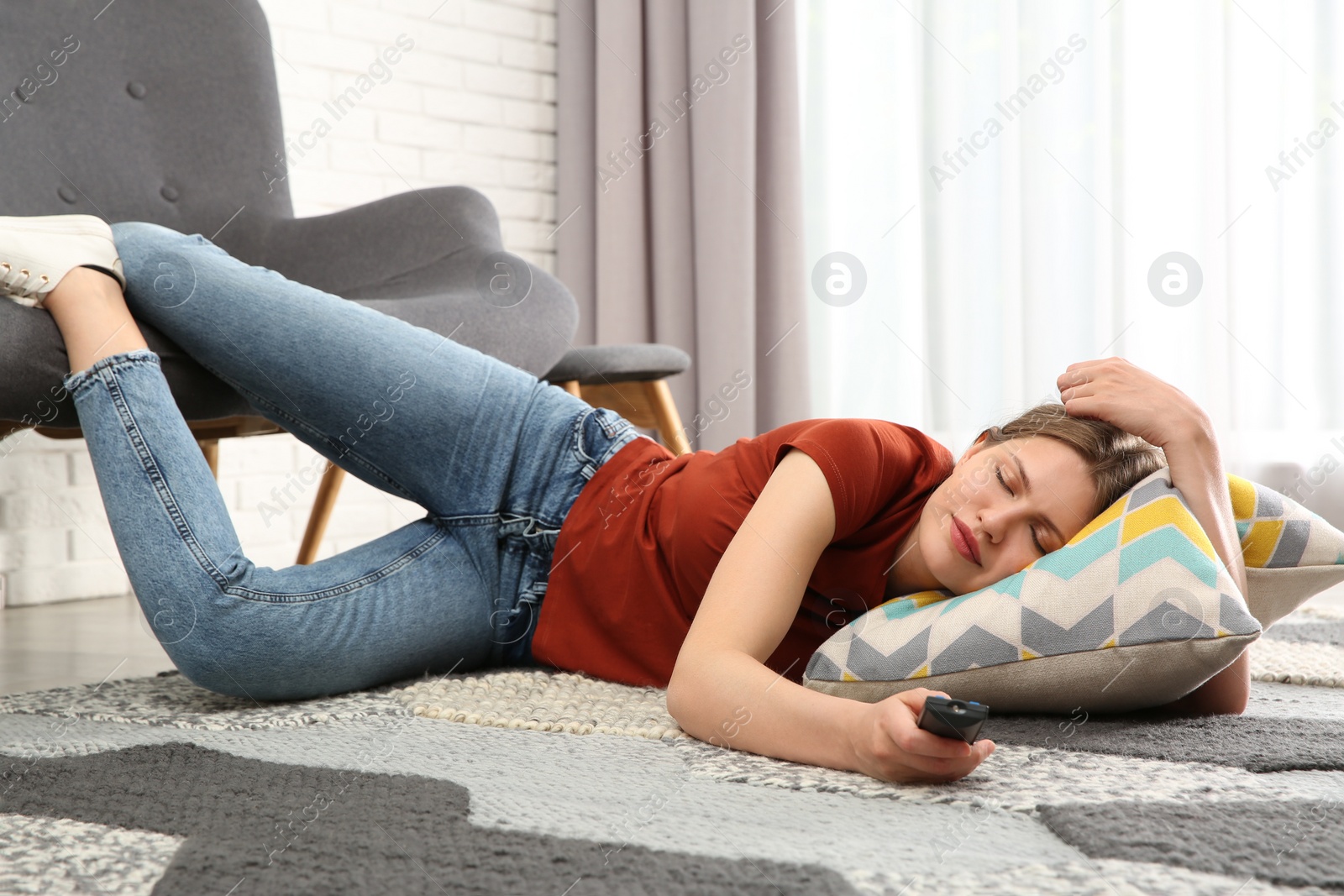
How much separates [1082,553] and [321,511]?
1341mm

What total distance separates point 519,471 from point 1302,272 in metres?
1.65

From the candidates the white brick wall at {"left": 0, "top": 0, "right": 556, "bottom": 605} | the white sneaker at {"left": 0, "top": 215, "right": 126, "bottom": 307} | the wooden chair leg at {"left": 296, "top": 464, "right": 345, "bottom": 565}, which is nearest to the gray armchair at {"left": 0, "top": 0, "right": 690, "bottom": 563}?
the wooden chair leg at {"left": 296, "top": 464, "right": 345, "bottom": 565}

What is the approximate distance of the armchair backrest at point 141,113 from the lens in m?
1.43

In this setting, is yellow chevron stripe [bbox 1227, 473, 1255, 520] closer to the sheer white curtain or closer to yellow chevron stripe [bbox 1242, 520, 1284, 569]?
yellow chevron stripe [bbox 1242, 520, 1284, 569]

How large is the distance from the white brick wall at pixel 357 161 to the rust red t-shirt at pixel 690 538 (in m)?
1.30

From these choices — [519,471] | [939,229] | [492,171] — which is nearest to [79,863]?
[519,471]

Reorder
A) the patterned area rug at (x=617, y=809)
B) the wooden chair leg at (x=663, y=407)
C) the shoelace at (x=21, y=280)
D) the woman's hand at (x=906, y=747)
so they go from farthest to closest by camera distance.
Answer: the wooden chair leg at (x=663, y=407)
the shoelace at (x=21, y=280)
the woman's hand at (x=906, y=747)
the patterned area rug at (x=617, y=809)

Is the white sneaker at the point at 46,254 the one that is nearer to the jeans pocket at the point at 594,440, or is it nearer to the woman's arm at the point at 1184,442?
the jeans pocket at the point at 594,440

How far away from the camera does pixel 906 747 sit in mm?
650

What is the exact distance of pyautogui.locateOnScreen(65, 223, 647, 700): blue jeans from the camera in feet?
3.19

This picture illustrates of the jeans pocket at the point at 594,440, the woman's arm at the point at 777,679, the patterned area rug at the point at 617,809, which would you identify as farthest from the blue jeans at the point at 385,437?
the woman's arm at the point at 777,679

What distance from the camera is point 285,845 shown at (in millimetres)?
571

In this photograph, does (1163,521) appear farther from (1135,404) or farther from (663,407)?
(663,407)

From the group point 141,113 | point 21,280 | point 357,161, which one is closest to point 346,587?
point 21,280
